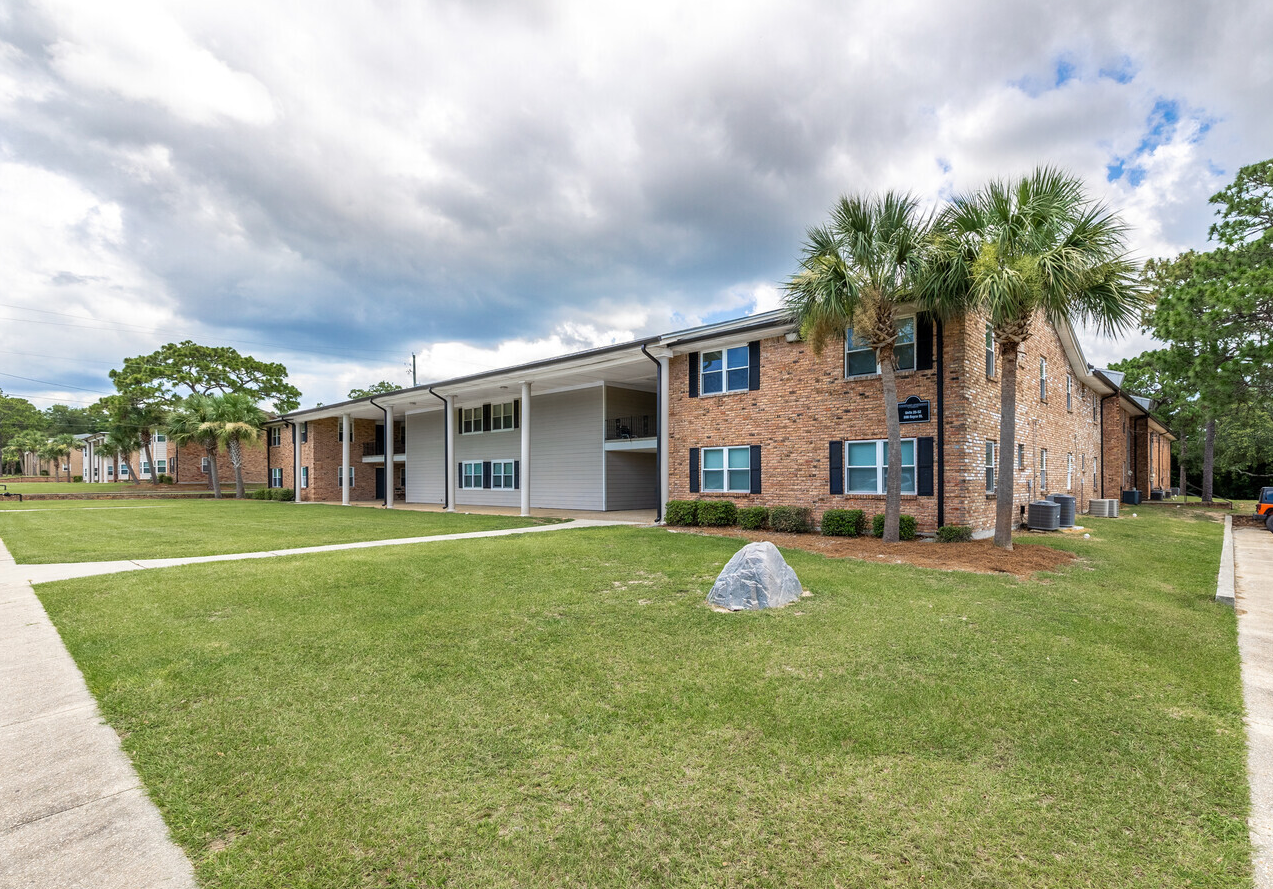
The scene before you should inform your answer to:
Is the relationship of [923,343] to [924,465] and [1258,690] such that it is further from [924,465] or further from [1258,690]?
[1258,690]

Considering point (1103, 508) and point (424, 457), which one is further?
point (424, 457)

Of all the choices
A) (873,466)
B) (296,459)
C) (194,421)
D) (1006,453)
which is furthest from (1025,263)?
(194,421)

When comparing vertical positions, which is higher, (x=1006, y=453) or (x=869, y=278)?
(x=869, y=278)

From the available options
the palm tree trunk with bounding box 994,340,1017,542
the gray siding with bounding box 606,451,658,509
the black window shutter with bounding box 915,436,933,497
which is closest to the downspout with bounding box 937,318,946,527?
the black window shutter with bounding box 915,436,933,497

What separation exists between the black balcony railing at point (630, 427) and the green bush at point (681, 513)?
19.9ft

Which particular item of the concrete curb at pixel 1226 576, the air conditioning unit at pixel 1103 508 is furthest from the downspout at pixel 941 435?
the air conditioning unit at pixel 1103 508

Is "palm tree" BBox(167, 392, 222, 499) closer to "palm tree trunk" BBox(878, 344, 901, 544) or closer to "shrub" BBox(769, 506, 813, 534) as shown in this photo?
"shrub" BBox(769, 506, 813, 534)

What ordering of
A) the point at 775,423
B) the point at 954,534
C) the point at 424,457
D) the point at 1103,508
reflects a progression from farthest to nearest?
the point at 424,457 → the point at 1103,508 → the point at 775,423 → the point at 954,534

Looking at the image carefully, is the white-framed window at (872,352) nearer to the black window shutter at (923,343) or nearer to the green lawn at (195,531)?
the black window shutter at (923,343)

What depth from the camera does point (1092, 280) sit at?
33.9ft

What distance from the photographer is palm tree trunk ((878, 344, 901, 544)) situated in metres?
12.1

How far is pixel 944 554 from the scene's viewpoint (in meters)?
10.6

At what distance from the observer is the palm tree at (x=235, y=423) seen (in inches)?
1329

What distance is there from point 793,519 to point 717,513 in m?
2.14
